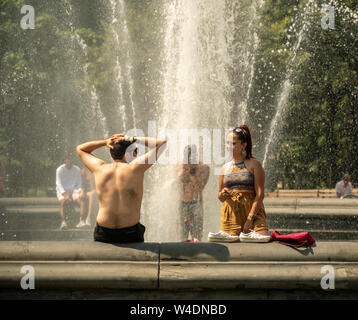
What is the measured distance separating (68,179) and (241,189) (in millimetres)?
6756

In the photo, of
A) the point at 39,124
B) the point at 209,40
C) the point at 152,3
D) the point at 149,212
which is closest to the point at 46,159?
the point at 39,124

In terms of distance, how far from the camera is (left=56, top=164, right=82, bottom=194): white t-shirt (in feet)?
38.4

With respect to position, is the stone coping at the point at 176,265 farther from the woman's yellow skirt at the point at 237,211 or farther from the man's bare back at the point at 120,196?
the woman's yellow skirt at the point at 237,211

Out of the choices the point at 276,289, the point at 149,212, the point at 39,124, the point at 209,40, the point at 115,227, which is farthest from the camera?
the point at 39,124

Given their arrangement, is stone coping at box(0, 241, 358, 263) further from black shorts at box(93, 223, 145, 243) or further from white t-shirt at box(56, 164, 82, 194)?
white t-shirt at box(56, 164, 82, 194)

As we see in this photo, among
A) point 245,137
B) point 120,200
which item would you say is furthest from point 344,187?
point 120,200

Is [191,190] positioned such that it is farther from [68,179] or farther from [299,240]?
[68,179]

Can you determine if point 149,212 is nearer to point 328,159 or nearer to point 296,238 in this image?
point 296,238

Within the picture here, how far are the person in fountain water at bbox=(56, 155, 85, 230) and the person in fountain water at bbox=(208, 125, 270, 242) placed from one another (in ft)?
20.9

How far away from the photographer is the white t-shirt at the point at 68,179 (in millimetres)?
11711

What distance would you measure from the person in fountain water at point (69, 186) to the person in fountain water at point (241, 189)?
6360 millimetres

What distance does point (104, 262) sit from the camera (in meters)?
4.52

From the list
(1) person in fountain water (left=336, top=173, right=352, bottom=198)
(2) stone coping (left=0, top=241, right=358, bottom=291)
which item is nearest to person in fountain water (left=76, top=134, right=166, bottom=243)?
(2) stone coping (left=0, top=241, right=358, bottom=291)

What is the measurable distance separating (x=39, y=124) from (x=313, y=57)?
41.1 ft
